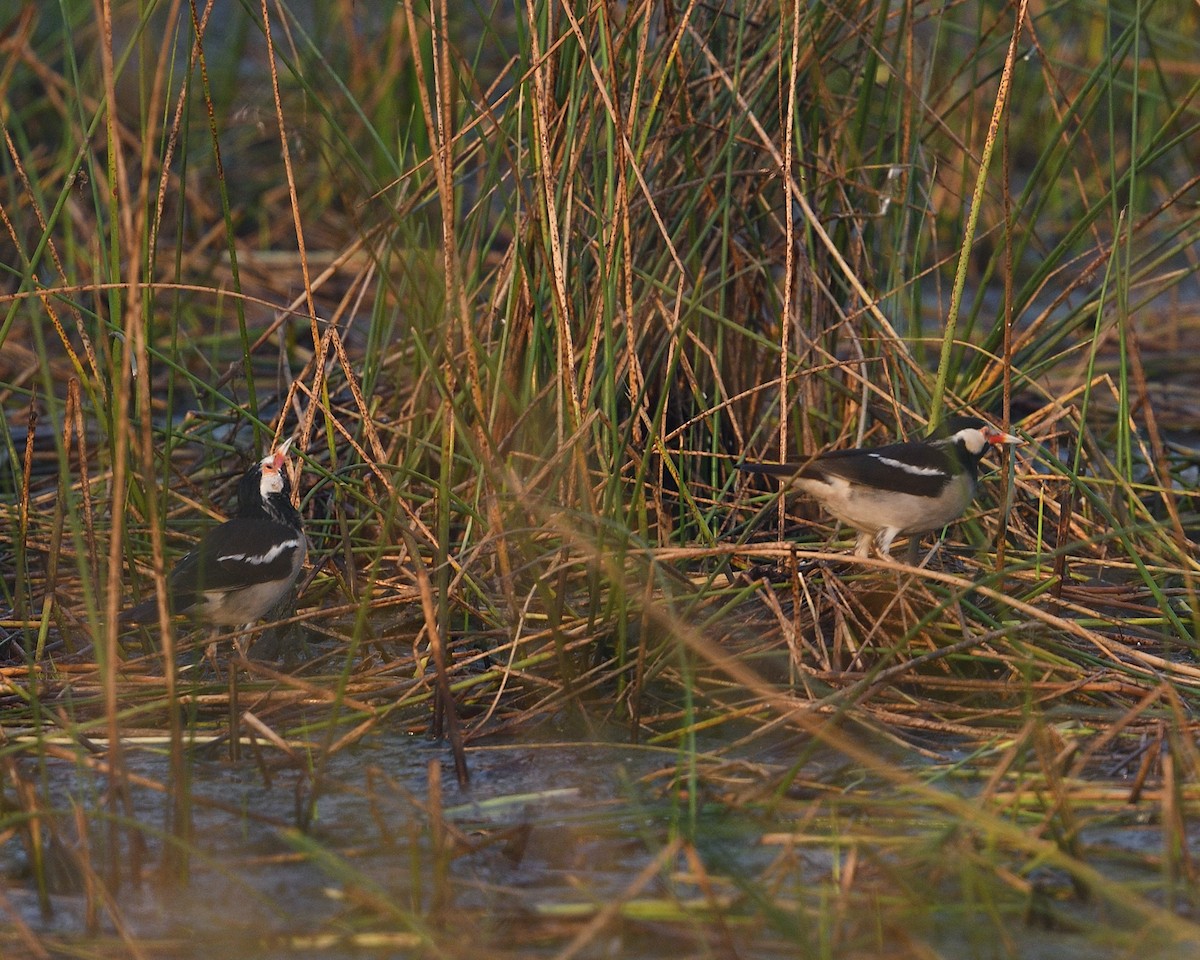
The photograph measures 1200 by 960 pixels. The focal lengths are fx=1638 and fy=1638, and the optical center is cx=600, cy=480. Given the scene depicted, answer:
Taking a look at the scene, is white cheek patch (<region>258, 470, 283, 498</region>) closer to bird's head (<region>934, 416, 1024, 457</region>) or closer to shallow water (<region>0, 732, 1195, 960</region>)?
shallow water (<region>0, 732, 1195, 960</region>)

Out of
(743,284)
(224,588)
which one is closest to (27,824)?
(224,588)

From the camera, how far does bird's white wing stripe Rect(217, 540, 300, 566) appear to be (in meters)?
4.13

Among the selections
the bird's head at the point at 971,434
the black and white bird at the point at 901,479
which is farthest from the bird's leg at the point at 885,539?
the bird's head at the point at 971,434

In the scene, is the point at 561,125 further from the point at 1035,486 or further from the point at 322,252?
the point at 322,252

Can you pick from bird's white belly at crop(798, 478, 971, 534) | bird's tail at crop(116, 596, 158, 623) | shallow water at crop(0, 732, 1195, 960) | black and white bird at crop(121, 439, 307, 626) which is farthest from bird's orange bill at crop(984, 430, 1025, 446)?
bird's tail at crop(116, 596, 158, 623)

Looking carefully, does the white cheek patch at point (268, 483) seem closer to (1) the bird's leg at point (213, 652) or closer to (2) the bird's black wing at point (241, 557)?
(2) the bird's black wing at point (241, 557)

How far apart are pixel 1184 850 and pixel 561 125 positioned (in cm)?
238

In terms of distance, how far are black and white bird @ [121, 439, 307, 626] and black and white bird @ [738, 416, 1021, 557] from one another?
1.23 meters

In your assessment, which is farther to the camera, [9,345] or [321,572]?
[9,345]

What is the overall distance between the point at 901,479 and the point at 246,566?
168cm

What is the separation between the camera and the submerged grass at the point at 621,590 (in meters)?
2.90

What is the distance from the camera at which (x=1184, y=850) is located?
285 centimetres

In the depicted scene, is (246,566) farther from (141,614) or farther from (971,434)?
(971,434)

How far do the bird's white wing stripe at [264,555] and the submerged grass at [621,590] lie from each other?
16 centimetres
